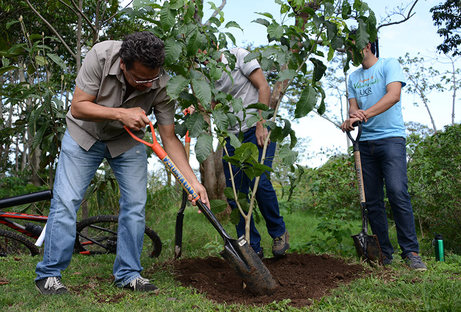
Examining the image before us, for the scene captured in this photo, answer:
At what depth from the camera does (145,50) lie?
2164mm

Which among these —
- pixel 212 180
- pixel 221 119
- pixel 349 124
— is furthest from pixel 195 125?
pixel 212 180

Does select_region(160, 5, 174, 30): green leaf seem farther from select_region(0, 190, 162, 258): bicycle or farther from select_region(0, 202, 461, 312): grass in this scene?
select_region(0, 190, 162, 258): bicycle

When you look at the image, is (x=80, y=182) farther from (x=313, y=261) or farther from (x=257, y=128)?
(x=313, y=261)

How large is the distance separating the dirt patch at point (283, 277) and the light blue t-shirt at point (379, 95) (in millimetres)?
1014

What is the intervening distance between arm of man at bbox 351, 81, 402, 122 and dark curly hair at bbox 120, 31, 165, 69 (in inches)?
61.6

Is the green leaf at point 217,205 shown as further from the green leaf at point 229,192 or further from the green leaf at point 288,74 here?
the green leaf at point 288,74

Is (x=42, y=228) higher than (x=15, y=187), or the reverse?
(x=15, y=187)

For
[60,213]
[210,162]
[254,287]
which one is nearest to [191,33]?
[60,213]

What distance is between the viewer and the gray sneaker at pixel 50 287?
241 centimetres

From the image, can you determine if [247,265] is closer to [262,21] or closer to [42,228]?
[262,21]

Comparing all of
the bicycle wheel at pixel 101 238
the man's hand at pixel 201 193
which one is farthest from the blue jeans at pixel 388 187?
the bicycle wheel at pixel 101 238

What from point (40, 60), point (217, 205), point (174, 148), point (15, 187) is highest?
point (40, 60)

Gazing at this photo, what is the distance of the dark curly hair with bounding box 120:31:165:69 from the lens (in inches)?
85.4

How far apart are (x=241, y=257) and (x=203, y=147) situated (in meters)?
0.65
